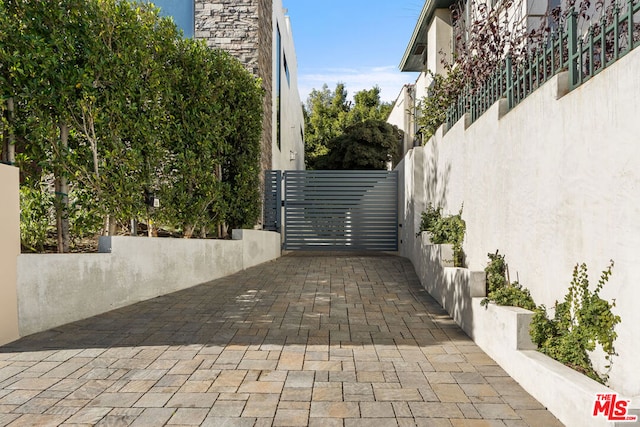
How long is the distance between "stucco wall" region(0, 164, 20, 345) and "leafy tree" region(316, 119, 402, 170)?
62.0ft

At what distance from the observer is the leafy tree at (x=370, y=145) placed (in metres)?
22.9

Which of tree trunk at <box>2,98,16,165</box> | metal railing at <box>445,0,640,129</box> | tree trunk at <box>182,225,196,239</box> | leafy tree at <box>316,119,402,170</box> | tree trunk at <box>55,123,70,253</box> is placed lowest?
tree trunk at <box>182,225,196,239</box>

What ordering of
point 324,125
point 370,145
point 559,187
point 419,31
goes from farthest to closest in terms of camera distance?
point 324,125 < point 370,145 < point 419,31 < point 559,187

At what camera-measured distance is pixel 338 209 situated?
1398 centimetres

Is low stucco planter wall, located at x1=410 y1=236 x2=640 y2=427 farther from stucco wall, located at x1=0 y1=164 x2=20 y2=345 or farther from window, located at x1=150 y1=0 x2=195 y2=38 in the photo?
window, located at x1=150 y1=0 x2=195 y2=38

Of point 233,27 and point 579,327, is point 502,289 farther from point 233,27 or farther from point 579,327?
point 233,27

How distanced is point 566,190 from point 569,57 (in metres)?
1.04

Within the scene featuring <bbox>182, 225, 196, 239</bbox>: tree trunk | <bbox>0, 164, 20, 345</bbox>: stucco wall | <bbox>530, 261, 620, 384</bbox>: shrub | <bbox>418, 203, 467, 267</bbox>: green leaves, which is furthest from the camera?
<bbox>182, 225, 196, 239</bbox>: tree trunk

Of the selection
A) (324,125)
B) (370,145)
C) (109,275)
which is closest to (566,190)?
(109,275)

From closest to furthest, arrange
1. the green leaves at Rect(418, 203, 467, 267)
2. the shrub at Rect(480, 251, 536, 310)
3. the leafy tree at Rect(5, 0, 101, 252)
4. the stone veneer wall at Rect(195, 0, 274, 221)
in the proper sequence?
the shrub at Rect(480, 251, 536, 310) → the leafy tree at Rect(5, 0, 101, 252) → the green leaves at Rect(418, 203, 467, 267) → the stone veneer wall at Rect(195, 0, 274, 221)

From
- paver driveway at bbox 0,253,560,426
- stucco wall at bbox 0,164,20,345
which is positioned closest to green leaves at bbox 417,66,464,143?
paver driveway at bbox 0,253,560,426

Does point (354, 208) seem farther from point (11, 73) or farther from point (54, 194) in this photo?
point (11, 73)

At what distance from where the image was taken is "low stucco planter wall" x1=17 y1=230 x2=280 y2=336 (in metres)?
4.98

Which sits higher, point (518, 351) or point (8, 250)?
point (8, 250)
